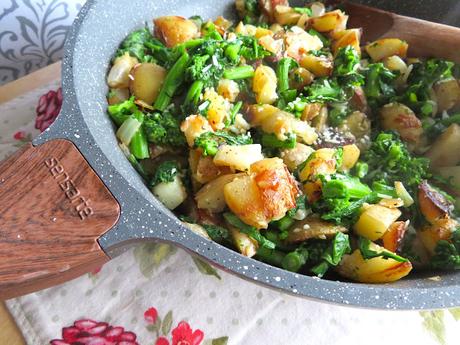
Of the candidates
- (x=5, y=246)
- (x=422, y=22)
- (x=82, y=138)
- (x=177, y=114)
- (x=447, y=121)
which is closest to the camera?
(x=5, y=246)

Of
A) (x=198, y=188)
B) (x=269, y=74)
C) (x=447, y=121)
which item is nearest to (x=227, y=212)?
(x=198, y=188)

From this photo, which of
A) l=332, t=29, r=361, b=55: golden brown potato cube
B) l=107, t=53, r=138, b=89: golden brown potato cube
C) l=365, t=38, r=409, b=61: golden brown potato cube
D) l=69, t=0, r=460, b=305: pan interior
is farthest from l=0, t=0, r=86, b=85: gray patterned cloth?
l=365, t=38, r=409, b=61: golden brown potato cube

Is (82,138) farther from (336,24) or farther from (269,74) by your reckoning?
(336,24)

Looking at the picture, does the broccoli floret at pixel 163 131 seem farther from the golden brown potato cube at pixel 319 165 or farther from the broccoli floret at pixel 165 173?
→ the golden brown potato cube at pixel 319 165

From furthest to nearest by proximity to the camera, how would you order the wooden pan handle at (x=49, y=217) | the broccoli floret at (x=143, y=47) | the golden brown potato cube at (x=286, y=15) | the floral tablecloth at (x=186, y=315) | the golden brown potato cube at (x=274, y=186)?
the golden brown potato cube at (x=286, y=15), the broccoli floret at (x=143, y=47), the floral tablecloth at (x=186, y=315), the golden brown potato cube at (x=274, y=186), the wooden pan handle at (x=49, y=217)

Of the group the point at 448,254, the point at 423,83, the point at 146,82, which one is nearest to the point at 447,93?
the point at 423,83

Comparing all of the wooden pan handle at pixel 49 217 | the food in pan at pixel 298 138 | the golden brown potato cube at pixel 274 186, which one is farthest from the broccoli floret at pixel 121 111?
the golden brown potato cube at pixel 274 186

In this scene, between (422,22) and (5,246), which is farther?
(422,22)
